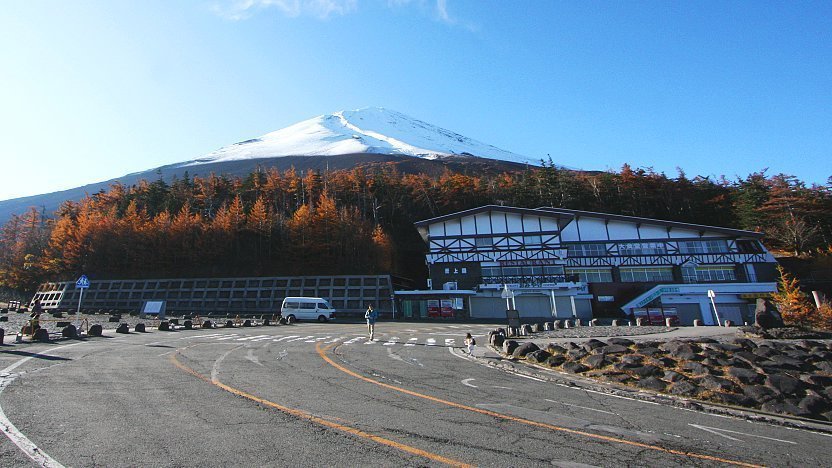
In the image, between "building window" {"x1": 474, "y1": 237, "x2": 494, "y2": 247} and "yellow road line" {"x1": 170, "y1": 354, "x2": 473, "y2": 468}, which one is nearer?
"yellow road line" {"x1": 170, "y1": 354, "x2": 473, "y2": 468}

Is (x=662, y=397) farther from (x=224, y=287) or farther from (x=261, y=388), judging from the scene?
(x=224, y=287)

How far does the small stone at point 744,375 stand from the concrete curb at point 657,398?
1554 mm

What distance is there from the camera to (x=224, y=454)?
4.53 metres

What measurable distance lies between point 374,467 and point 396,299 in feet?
130

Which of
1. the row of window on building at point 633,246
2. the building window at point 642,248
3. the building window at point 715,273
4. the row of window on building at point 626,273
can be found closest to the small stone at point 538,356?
the row of window on building at point 626,273

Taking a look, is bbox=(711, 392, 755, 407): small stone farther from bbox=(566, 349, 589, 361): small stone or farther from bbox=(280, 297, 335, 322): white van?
bbox=(280, 297, 335, 322): white van

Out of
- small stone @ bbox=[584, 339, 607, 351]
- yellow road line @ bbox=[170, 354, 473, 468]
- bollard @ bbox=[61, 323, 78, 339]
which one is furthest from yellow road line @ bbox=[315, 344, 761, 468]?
bollard @ bbox=[61, 323, 78, 339]

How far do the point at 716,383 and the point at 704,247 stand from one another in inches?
1744

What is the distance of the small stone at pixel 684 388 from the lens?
8.59 m

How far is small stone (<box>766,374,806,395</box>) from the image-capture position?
326 inches

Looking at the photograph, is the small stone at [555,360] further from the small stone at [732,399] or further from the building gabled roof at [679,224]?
the building gabled roof at [679,224]

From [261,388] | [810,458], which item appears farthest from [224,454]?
[810,458]

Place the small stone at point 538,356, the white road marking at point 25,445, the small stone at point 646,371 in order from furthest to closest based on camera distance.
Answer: the small stone at point 538,356
the small stone at point 646,371
the white road marking at point 25,445

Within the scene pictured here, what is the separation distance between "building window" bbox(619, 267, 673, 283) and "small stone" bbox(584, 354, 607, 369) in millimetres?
37145
